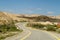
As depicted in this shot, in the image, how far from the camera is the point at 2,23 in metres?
50.5

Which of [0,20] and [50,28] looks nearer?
[0,20]

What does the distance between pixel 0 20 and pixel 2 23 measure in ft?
3.34

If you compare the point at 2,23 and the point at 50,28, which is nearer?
the point at 2,23

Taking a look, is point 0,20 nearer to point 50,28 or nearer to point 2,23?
point 2,23

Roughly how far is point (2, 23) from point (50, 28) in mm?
11479

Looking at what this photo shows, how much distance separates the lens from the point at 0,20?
168 ft

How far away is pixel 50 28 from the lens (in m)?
55.7

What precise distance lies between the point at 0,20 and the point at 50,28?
38.4ft

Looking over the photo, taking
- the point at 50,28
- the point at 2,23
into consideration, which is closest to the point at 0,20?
the point at 2,23
